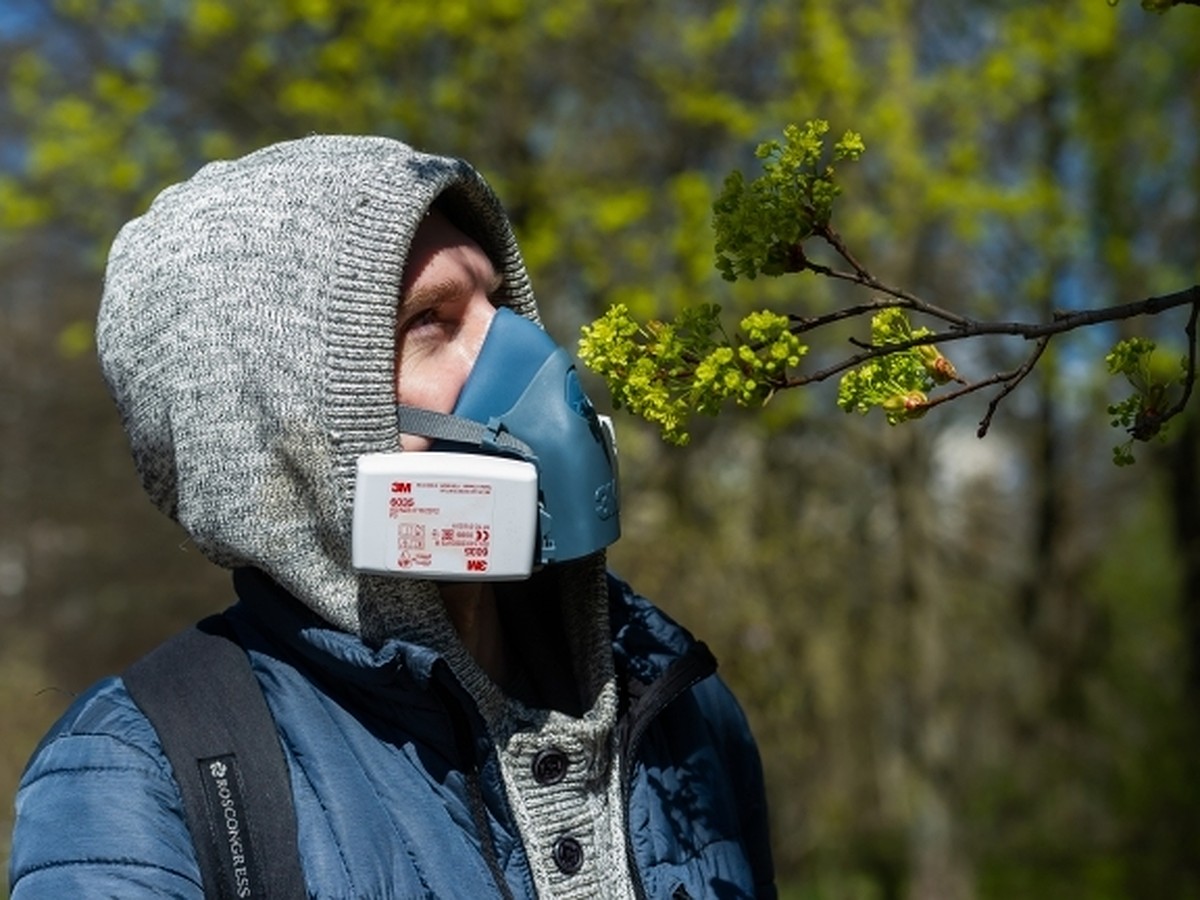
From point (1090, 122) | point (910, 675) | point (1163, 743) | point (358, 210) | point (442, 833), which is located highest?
point (1090, 122)

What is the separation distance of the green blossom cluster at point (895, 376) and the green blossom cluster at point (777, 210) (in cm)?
11

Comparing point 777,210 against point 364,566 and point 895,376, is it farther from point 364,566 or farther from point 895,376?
point 364,566

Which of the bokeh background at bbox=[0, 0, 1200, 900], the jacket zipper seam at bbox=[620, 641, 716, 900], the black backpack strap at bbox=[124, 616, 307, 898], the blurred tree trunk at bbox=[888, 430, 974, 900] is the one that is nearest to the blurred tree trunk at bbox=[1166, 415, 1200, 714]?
the bokeh background at bbox=[0, 0, 1200, 900]

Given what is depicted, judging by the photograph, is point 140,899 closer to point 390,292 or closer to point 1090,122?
point 390,292

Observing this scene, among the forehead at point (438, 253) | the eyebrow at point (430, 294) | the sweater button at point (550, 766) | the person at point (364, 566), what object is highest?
the forehead at point (438, 253)

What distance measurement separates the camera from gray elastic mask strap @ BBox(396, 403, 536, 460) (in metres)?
1.86

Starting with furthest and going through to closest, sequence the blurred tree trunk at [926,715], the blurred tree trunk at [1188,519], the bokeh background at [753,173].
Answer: the blurred tree trunk at [1188,519] < the blurred tree trunk at [926,715] < the bokeh background at [753,173]

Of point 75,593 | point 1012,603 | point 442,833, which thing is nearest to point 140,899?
point 442,833

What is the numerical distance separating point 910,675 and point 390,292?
6201mm

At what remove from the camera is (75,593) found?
15461 mm

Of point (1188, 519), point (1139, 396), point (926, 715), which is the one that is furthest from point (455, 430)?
point (1188, 519)

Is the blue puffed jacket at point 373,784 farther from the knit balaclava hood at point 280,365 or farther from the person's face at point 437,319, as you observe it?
the person's face at point 437,319

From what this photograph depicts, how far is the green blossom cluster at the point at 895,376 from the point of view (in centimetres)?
157

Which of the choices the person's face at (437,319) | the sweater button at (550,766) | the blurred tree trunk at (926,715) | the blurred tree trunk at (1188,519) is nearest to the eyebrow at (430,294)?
the person's face at (437,319)
